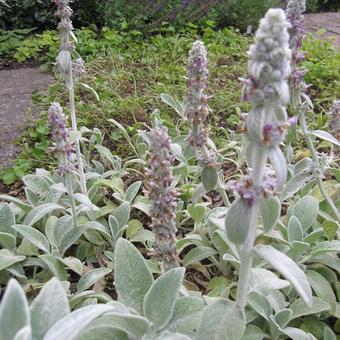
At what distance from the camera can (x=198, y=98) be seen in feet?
5.39

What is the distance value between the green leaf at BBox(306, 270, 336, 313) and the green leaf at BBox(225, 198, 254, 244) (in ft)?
2.59

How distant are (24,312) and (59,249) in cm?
Answer: 104

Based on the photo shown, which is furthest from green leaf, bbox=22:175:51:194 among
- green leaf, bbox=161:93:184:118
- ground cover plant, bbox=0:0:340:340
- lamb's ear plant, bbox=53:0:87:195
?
green leaf, bbox=161:93:184:118

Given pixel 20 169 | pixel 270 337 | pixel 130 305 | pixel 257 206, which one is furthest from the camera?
pixel 20 169

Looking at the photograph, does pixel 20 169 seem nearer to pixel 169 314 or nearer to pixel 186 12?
pixel 169 314

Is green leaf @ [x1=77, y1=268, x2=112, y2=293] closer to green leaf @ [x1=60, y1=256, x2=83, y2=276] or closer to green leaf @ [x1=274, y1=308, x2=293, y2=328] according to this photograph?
green leaf @ [x1=60, y1=256, x2=83, y2=276]

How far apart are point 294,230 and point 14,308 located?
48.0 inches

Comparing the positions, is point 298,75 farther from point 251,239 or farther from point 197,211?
point 251,239

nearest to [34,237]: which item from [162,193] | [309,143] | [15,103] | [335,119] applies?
[162,193]

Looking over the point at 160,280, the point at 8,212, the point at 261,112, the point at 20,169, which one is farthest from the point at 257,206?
the point at 20,169

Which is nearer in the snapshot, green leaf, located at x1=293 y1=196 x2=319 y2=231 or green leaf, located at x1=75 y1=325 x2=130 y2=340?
green leaf, located at x1=75 y1=325 x2=130 y2=340

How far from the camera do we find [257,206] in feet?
4.03

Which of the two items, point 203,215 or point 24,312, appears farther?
point 203,215

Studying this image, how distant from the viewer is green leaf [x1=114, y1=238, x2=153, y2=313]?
149cm
